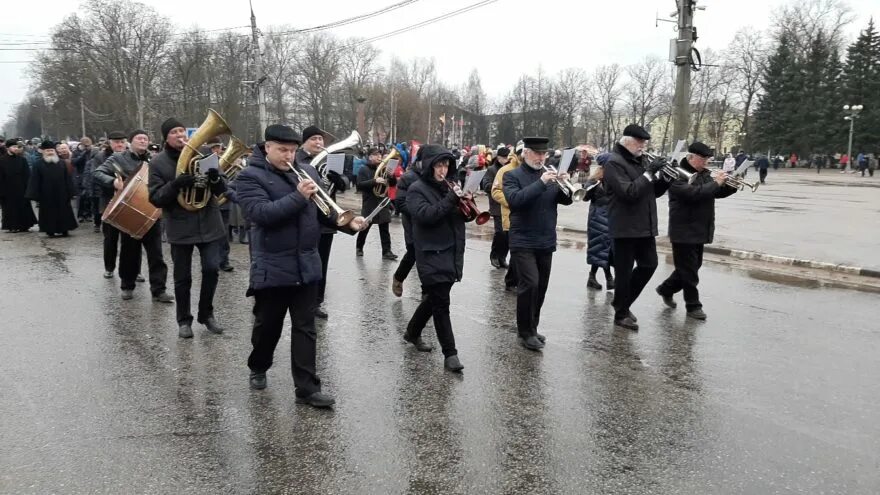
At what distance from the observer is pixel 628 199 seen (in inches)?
252

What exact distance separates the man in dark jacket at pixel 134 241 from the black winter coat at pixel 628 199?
4.94 m

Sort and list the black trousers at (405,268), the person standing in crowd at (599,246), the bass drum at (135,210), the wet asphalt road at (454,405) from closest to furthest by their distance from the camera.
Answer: the wet asphalt road at (454,405)
the bass drum at (135,210)
the black trousers at (405,268)
the person standing in crowd at (599,246)

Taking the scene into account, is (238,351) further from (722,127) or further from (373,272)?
(722,127)

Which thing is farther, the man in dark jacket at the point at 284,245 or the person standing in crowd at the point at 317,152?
the person standing in crowd at the point at 317,152

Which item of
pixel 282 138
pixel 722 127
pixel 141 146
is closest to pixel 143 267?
pixel 141 146

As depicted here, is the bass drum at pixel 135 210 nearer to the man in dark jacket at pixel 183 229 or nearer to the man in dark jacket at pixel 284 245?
the man in dark jacket at pixel 183 229

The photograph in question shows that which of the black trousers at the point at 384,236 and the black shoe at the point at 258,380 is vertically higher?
the black trousers at the point at 384,236

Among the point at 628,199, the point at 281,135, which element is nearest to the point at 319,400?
the point at 281,135

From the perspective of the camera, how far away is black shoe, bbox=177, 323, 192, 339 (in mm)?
6117

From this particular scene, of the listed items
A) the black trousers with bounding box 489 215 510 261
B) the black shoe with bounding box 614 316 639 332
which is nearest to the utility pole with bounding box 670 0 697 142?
the black trousers with bounding box 489 215 510 261

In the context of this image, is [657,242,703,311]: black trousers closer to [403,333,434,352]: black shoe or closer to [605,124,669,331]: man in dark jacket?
[605,124,669,331]: man in dark jacket

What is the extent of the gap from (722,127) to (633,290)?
75744mm

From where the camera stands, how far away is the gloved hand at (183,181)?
5.88 m

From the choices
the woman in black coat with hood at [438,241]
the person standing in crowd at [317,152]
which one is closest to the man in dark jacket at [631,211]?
the woman in black coat with hood at [438,241]
